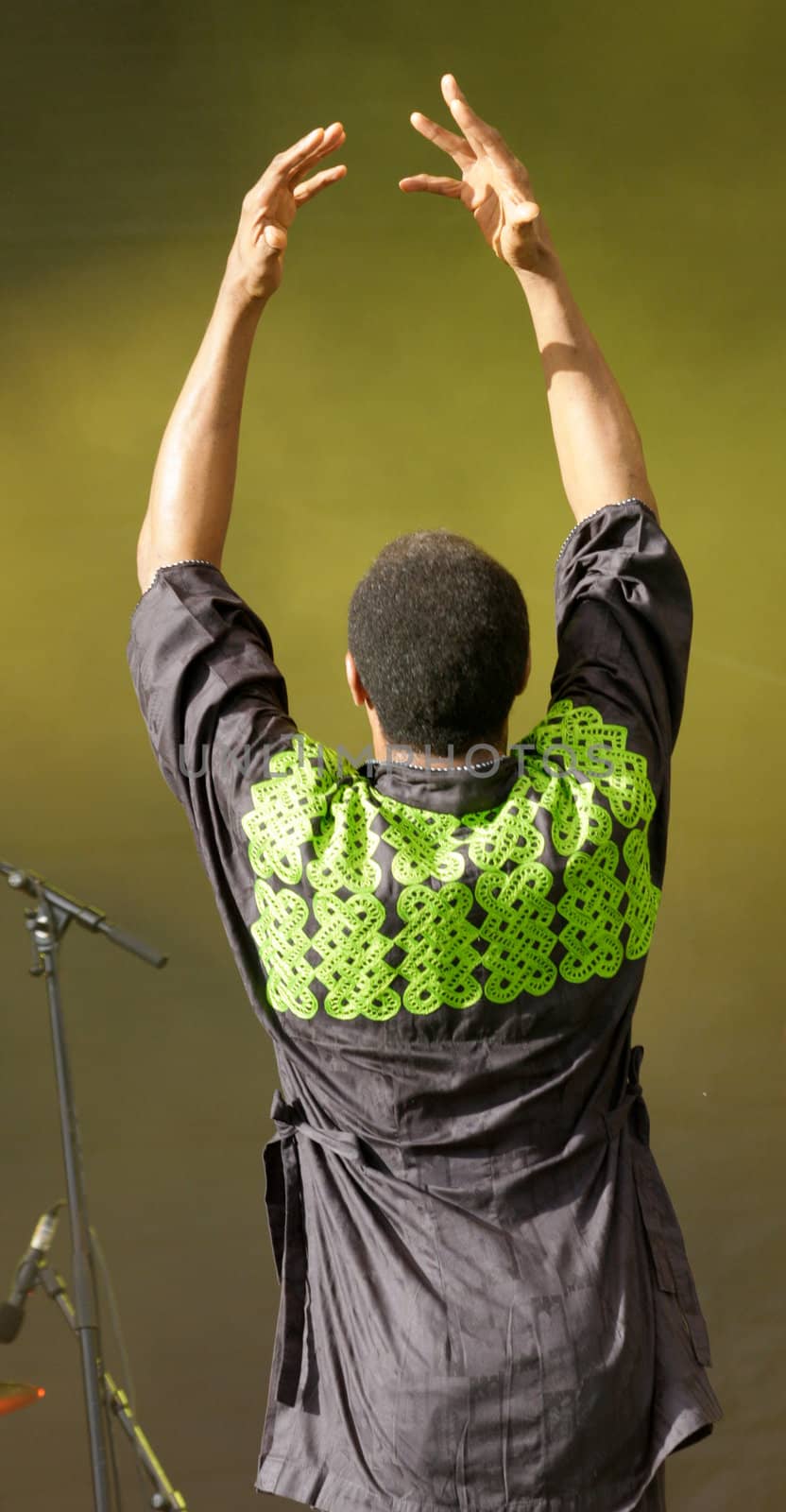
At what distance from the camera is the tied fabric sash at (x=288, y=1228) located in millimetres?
1083

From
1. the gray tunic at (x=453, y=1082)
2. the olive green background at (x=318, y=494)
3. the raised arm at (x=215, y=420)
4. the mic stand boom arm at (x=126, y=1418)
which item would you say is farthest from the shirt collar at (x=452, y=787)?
the olive green background at (x=318, y=494)

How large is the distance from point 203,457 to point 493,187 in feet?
1.36

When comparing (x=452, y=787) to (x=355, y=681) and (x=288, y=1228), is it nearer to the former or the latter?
(x=355, y=681)

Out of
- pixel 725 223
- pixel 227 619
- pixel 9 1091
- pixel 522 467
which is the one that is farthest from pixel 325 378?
pixel 227 619

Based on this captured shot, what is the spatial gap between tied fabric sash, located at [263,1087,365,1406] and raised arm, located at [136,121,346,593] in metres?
0.43

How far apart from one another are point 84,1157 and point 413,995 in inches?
62.8

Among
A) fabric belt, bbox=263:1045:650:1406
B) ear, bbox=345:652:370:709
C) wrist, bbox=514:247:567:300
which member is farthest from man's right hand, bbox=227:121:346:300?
fabric belt, bbox=263:1045:650:1406

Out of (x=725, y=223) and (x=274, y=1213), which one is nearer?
(x=274, y=1213)

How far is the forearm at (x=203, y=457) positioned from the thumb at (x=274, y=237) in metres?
0.04

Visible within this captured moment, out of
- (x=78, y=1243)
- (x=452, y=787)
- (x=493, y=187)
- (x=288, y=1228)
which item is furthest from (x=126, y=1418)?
(x=493, y=187)

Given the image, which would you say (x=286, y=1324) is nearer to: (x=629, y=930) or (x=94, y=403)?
(x=629, y=930)

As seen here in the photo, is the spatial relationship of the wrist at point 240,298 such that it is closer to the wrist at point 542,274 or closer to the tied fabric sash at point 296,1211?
the wrist at point 542,274

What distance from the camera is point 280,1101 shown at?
1.10 meters

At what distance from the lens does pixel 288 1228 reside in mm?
1113
